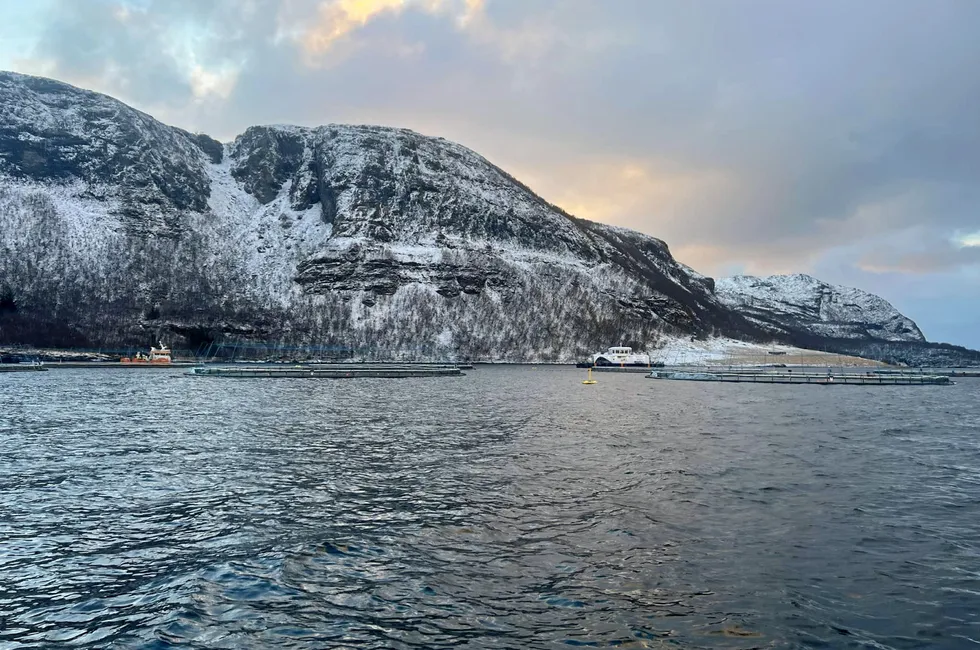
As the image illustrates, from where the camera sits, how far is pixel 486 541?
17.0 m

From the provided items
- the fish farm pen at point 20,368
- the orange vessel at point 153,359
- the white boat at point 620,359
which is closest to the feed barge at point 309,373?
the fish farm pen at point 20,368

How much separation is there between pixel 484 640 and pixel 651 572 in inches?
213

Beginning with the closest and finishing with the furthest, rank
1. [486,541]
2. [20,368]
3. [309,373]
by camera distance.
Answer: [486,541]
[309,373]
[20,368]

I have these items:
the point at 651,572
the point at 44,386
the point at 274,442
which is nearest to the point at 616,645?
the point at 651,572

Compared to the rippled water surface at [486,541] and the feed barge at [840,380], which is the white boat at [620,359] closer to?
the feed barge at [840,380]

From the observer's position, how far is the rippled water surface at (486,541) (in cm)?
1191

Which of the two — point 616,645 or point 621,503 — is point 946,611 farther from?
point 621,503

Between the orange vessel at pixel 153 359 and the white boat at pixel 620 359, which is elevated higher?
the white boat at pixel 620 359

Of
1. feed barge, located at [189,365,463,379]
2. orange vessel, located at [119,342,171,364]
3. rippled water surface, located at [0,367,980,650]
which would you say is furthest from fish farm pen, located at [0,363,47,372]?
rippled water surface, located at [0,367,980,650]

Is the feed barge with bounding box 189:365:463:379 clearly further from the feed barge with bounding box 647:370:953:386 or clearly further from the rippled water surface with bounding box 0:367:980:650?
the rippled water surface with bounding box 0:367:980:650

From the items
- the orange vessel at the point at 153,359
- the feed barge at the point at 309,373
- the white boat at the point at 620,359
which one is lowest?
the feed barge at the point at 309,373

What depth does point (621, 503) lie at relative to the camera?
2138 cm

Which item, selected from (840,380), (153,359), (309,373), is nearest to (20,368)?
(153,359)

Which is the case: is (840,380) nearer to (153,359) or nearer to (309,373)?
(309,373)
